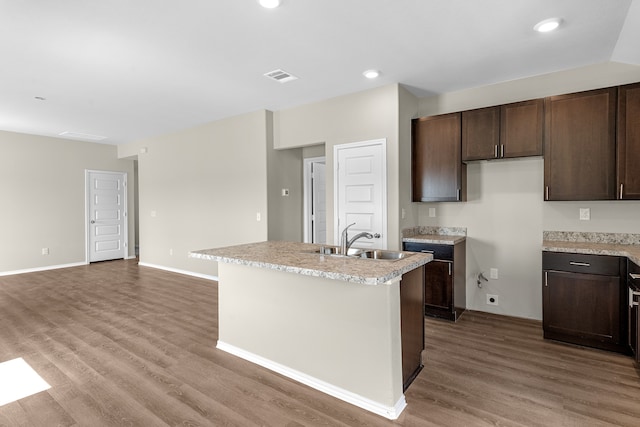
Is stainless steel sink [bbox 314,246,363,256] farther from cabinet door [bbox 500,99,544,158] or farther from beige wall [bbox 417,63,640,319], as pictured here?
cabinet door [bbox 500,99,544,158]

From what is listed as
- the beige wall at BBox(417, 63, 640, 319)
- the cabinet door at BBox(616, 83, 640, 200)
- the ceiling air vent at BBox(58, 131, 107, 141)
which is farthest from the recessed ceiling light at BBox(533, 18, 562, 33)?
the ceiling air vent at BBox(58, 131, 107, 141)

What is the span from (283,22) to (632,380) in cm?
366

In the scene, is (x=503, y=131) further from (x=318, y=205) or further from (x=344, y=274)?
(x=318, y=205)

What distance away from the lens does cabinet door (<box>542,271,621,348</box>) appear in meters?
2.81

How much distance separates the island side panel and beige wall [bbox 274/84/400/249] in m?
1.82

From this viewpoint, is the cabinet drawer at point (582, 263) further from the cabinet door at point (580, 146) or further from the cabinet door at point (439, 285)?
the cabinet door at point (439, 285)

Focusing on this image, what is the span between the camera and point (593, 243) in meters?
3.27

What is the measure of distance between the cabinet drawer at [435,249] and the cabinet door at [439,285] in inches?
2.5

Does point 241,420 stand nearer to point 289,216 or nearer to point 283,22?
point 283,22

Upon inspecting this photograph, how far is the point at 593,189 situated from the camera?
3057 millimetres

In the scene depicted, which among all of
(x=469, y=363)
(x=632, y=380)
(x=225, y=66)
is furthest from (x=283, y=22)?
(x=632, y=380)

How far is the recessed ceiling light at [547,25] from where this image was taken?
8.21 feet

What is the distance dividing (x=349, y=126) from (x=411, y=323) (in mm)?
2665

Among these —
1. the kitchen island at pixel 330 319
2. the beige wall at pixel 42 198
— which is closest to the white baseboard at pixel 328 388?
the kitchen island at pixel 330 319
